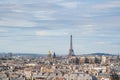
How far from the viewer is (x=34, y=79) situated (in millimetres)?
84062

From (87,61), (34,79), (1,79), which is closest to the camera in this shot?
(1,79)

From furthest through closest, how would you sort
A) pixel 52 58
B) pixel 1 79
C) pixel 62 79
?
1. pixel 52 58
2. pixel 62 79
3. pixel 1 79

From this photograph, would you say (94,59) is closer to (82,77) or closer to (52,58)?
(52,58)

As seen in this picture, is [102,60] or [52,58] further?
[102,60]

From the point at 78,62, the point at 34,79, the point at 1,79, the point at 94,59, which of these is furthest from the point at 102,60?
the point at 1,79

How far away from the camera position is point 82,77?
8169cm

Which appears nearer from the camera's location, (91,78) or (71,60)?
(91,78)

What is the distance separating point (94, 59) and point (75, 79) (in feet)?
341

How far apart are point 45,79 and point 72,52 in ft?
333

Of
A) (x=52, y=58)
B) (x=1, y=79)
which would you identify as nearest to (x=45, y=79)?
(x=1, y=79)

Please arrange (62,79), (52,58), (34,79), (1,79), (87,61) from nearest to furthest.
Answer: (1,79) < (62,79) < (34,79) < (52,58) < (87,61)

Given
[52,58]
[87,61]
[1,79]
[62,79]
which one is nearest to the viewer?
[1,79]

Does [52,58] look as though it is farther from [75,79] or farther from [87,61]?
[75,79]

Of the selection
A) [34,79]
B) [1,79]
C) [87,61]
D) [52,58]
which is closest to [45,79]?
[34,79]
